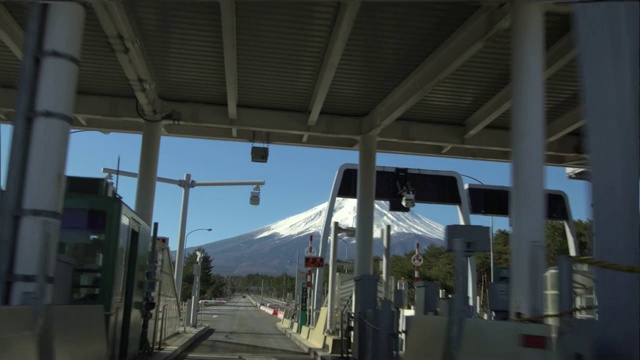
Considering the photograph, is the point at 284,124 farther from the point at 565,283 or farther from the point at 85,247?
the point at 565,283

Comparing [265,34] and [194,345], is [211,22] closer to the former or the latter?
[265,34]

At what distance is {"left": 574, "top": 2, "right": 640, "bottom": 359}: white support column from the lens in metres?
3.26

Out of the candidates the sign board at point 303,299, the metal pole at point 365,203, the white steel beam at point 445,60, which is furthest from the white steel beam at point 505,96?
the sign board at point 303,299

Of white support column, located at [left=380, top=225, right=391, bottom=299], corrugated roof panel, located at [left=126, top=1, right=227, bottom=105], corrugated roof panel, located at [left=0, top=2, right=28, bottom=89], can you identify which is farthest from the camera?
white support column, located at [left=380, top=225, right=391, bottom=299]

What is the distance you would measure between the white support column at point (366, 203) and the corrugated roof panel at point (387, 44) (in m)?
1.52

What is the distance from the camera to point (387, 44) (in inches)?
487

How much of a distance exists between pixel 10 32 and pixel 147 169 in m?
5.36

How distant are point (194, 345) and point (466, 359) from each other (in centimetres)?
1418

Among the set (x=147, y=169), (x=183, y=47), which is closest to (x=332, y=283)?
(x=147, y=169)

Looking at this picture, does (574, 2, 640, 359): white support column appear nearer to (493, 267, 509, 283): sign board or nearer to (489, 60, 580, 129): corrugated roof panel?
(493, 267, 509, 283): sign board

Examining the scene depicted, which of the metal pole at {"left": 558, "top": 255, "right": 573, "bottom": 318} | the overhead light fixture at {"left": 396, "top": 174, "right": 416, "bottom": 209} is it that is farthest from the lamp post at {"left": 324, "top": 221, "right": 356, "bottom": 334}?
the metal pole at {"left": 558, "top": 255, "right": 573, "bottom": 318}

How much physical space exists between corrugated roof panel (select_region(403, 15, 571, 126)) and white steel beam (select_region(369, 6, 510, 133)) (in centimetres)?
36

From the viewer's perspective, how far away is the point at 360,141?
1712 centimetres

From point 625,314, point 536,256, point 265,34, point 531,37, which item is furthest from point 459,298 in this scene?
point 265,34
